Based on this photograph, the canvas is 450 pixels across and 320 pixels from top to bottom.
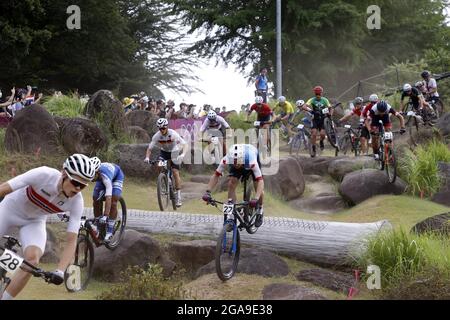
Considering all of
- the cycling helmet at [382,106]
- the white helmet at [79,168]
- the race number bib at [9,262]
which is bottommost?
the race number bib at [9,262]

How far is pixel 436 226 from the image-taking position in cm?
1122

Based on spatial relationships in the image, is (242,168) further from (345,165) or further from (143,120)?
(143,120)

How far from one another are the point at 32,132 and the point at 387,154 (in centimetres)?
957

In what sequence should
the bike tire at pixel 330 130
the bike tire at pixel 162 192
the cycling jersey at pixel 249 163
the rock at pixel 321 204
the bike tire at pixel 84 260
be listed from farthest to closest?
the bike tire at pixel 330 130 → the rock at pixel 321 204 → the bike tire at pixel 162 192 → the cycling jersey at pixel 249 163 → the bike tire at pixel 84 260

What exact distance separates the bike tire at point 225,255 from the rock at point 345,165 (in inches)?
374

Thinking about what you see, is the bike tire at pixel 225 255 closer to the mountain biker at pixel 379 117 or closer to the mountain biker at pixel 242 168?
the mountain biker at pixel 242 168

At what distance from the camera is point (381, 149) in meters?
15.9

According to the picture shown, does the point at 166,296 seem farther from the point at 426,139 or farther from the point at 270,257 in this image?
the point at 426,139

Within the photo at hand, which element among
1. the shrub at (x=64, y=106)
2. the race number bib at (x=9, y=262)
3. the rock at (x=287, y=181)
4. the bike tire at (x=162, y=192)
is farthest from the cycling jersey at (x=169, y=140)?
the race number bib at (x=9, y=262)

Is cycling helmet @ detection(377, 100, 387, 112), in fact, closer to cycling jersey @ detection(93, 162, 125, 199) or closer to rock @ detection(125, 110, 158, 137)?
cycling jersey @ detection(93, 162, 125, 199)

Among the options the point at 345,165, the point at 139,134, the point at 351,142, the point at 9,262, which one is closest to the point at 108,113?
the point at 139,134

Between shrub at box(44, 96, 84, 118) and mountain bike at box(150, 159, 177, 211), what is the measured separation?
25.2 feet

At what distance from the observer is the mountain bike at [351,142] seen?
2122 centimetres

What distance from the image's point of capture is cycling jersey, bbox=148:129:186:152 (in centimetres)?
1425
